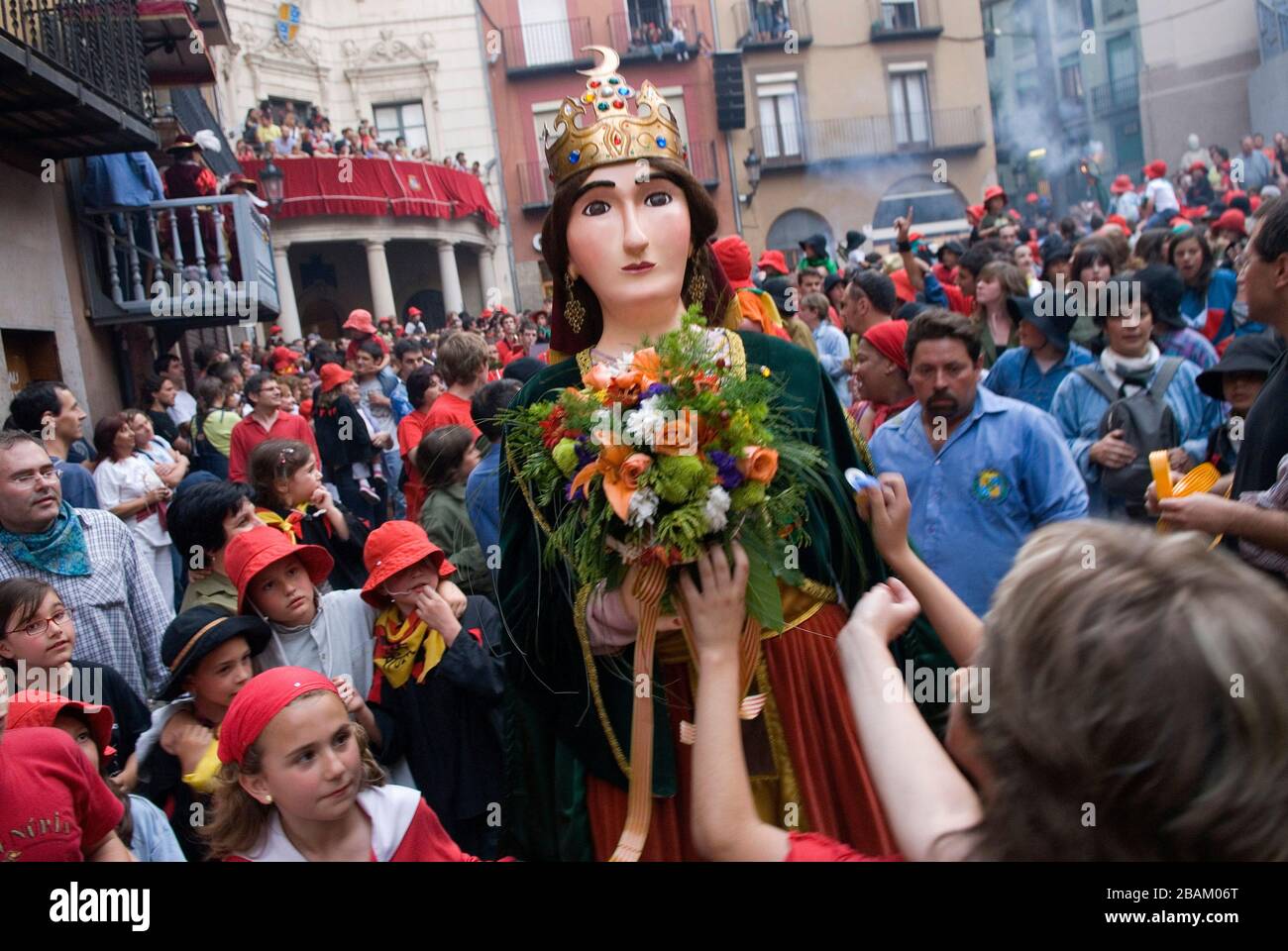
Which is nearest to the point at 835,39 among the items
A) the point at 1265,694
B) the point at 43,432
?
the point at 43,432

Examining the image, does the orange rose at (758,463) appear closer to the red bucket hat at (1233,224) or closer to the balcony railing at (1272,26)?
the red bucket hat at (1233,224)

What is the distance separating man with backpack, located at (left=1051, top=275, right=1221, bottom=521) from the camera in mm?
3934

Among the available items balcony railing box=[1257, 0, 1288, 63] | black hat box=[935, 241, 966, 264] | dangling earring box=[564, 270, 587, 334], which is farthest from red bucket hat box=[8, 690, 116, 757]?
balcony railing box=[1257, 0, 1288, 63]

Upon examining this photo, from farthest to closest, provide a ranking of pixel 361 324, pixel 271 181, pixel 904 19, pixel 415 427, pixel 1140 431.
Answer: pixel 904 19 < pixel 271 181 < pixel 361 324 < pixel 415 427 < pixel 1140 431

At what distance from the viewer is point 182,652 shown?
3014mm

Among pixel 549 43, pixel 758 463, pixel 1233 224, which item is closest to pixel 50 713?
pixel 758 463

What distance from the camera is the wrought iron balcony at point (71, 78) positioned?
664cm

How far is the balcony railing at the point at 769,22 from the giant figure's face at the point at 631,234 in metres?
17.0

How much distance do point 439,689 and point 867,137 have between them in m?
19.2

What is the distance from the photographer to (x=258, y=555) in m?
3.32

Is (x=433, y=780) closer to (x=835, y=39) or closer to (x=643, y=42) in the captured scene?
(x=643, y=42)

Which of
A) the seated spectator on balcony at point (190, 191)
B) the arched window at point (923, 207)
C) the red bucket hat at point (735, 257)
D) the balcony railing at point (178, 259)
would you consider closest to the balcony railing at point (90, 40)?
the balcony railing at point (178, 259)

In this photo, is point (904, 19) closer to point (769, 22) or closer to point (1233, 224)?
point (769, 22)

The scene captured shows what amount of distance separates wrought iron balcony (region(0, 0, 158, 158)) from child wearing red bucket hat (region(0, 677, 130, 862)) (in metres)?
4.98
